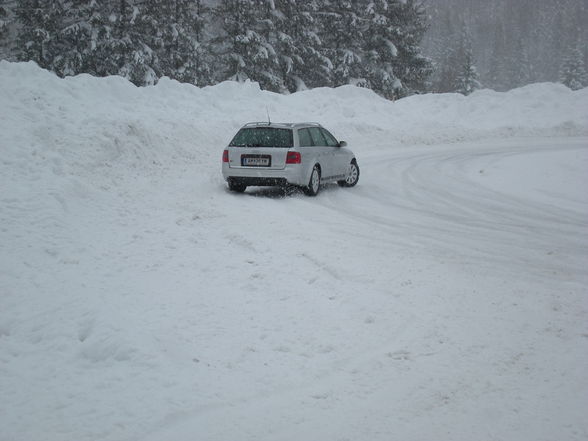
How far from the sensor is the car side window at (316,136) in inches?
460

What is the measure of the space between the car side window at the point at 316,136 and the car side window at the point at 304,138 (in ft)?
0.57

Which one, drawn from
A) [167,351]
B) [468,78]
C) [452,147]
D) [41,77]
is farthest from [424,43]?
[167,351]

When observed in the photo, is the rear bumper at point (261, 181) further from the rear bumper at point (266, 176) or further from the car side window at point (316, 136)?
the car side window at point (316, 136)

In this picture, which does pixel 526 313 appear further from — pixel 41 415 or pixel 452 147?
pixel 452 147

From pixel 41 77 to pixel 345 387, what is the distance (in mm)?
14125

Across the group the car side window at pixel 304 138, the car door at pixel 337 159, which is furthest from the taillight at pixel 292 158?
the car door at pixel 337 159

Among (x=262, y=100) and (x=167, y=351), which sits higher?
(x=262, y=100)

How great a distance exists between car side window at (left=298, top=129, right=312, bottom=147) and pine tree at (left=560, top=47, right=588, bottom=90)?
87.3m

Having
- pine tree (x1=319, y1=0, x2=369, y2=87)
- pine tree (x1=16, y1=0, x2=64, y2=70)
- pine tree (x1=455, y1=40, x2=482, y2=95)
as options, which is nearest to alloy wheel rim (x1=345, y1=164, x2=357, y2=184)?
pine tree (x1=16, y1=0, x2=64, y2=70)

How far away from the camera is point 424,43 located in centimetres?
14412

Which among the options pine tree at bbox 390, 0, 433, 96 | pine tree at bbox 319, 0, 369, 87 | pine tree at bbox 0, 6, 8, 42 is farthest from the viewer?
pine tree at bbox 390, 0, 433, 96

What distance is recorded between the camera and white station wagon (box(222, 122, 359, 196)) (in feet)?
34.7

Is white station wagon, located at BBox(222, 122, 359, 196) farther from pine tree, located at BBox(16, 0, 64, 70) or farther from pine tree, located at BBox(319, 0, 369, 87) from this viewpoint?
pine tree, located at BBox(319, 0, 369, 87)

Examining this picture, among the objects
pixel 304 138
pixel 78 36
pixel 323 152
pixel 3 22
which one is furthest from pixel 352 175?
pixel 3 22
